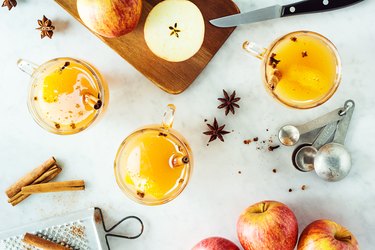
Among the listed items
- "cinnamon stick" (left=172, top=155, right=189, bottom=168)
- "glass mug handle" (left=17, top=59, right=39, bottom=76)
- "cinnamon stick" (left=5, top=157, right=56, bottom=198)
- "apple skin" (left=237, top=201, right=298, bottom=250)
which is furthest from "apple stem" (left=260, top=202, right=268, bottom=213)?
"glass mug handle" (left=17, top=59, right=39, bottom=76)

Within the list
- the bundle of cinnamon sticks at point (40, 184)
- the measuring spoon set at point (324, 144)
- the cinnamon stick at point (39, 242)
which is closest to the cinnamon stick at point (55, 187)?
the bundle of cinnamon sticks at point (40, 184)

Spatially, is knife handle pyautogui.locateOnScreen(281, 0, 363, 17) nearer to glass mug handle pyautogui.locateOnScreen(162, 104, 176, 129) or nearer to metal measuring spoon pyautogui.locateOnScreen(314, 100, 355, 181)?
metal measuring spoon pyautogui.locateOnScreen(314, 100, 355, 181)

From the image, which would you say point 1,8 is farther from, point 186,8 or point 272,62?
point 272,62

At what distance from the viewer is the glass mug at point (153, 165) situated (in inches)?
51.0

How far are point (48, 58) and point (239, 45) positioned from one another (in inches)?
20.6

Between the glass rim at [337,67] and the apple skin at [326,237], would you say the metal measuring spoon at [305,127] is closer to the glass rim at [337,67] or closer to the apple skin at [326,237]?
the glass rim at [337,67]

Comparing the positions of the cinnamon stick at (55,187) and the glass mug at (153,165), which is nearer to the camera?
the glass mug at (153,165)

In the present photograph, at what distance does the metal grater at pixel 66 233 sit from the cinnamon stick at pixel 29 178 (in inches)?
4.2

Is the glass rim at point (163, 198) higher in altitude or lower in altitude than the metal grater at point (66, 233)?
higher

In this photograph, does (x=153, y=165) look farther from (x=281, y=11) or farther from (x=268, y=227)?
(x=281, y=11)

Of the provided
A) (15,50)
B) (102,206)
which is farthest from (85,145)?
(15,50)

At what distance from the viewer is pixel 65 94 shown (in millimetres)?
1312

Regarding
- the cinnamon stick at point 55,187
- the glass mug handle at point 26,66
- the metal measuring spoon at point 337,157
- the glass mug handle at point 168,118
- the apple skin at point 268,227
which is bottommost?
the apple skin at point 268,227

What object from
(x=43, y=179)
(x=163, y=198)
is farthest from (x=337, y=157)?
(x=43, y=179)
